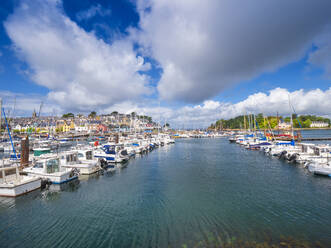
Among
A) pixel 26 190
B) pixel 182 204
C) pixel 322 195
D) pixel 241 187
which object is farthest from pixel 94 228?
pixel 322 195

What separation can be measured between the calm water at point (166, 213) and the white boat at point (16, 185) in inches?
33.1

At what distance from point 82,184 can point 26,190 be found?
5.82 m

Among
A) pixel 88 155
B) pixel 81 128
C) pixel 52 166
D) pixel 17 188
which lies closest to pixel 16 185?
pixel 17 188

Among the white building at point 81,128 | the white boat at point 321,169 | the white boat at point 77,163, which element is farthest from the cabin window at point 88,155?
the white building at point 81,128

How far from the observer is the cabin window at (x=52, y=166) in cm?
2304

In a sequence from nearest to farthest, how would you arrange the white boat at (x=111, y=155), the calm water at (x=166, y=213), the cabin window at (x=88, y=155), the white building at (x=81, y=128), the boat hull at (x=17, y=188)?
the calm water at (x=166, y=213) < the boat hull at (x=17, y=188) < the cabin window at (x=88, y=155) < the white boat at (x=111, y=155) < the white building at (x=81, y=128)

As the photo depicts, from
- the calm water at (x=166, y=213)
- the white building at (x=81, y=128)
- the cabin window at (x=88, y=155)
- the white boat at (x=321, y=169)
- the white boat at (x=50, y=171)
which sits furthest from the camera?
the white building at (x=81, y=128)

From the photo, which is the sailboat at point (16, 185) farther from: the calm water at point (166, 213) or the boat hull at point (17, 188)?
the calm water at point (166, 213)

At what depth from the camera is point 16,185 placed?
60.6 ft

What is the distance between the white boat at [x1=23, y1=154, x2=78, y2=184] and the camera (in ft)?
74.3

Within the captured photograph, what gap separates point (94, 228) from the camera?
42.9 ft

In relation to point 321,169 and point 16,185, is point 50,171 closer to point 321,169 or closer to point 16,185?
point 16,185

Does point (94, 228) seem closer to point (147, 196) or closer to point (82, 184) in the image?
point (147, 196)

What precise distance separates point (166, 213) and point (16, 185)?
15316 millimetres
